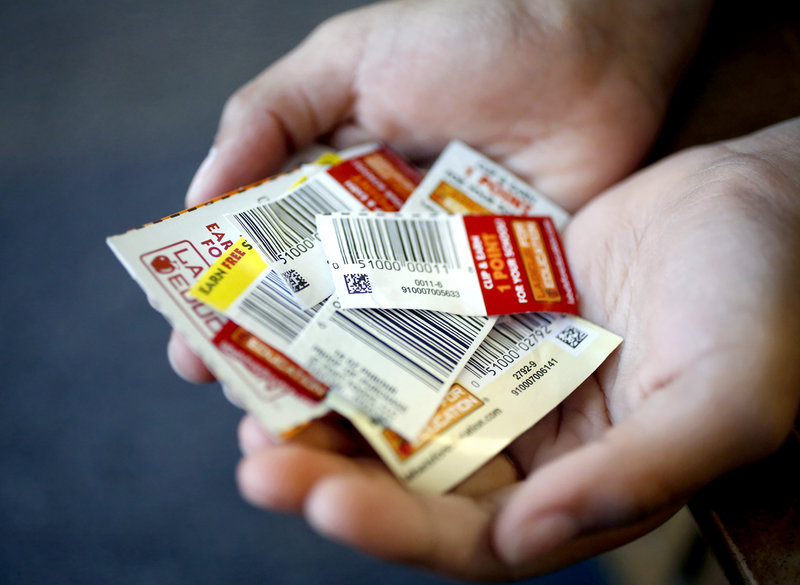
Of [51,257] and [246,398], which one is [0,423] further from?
[246,398]

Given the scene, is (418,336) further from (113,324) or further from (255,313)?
(113,324)

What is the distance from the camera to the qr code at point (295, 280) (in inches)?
27.7

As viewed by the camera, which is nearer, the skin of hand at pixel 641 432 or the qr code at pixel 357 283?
the skin of hand at pixel 641 432

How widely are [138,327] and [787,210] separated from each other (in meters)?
1.32

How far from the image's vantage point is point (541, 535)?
500mm

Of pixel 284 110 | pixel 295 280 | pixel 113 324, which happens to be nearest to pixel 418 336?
pixel 295 280

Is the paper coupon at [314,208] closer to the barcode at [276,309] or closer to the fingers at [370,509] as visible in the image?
the barcode at [276,309]

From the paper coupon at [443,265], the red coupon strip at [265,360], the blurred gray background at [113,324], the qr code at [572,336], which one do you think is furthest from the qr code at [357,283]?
the blurred gray background at [113,324]

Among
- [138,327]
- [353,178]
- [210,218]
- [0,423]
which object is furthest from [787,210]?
[0,423]

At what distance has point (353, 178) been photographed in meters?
0.87

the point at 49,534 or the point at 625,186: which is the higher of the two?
the point at 625,186

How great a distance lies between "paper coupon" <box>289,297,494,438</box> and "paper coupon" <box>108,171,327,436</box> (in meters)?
0.04

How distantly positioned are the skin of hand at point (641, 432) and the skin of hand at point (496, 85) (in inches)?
11.8

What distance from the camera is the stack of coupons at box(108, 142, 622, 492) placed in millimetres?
615
